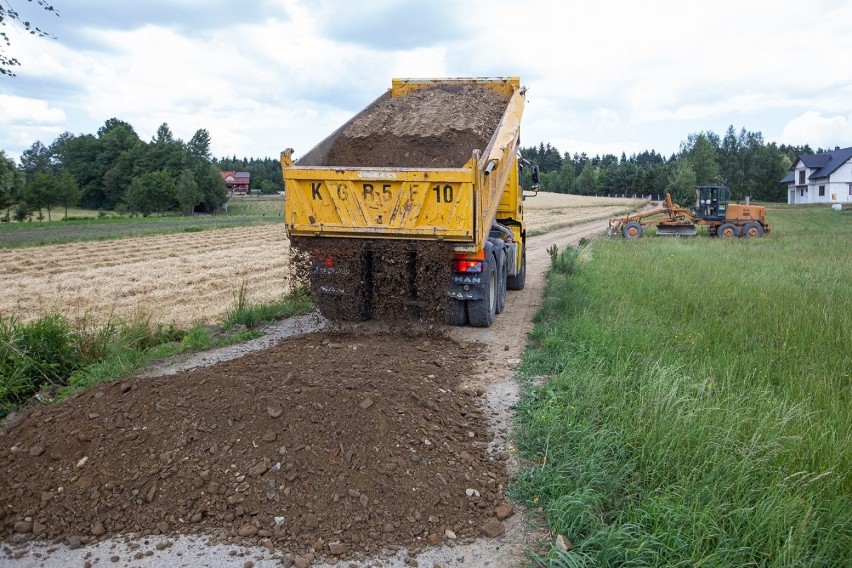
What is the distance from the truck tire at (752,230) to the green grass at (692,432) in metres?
16.7

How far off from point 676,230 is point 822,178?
47910mm

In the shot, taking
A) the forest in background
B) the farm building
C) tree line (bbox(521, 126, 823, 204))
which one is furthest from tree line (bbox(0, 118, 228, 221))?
tree line (bbox(521, 126, 823, 204))

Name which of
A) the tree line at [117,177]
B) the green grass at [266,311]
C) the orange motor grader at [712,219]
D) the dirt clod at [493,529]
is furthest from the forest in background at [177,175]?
the dirt clod at [493,529]

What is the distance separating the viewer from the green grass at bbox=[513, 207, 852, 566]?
356 cm

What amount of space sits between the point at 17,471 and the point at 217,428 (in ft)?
4.48

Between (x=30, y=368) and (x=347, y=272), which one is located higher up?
(x=347, y=272)

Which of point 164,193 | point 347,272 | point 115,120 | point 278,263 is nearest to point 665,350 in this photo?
point 347,272

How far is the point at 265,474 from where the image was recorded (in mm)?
4453

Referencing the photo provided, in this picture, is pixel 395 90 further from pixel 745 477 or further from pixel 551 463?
pixel 745 477

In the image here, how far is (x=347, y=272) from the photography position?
27.4ft

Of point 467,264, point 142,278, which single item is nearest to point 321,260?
point 467,264

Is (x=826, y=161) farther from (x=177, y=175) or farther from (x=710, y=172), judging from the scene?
(x=177, y=175)

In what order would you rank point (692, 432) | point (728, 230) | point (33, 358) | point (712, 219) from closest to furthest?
point (692, 432) → point (33, 358) → point (728, 230) → point (712, 219)

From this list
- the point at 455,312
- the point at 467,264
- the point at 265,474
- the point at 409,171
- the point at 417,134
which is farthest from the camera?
the point at 417,134
